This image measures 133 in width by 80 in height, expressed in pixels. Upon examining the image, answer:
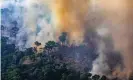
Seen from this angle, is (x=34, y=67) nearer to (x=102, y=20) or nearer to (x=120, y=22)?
(x=102, y=20)

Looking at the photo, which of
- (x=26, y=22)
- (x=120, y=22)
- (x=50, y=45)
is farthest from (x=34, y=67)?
(x=120, y=22)

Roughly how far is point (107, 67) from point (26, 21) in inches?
38.7

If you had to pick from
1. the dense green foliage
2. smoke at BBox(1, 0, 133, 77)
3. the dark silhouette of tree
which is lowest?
the dense green foliage

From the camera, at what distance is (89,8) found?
5469mm

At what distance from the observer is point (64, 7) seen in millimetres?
5488

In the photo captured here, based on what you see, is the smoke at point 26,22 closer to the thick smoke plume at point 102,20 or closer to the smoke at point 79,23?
the smoke at point 79,23

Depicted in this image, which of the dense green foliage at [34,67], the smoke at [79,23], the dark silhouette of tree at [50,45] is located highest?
the smoke at [79,23]

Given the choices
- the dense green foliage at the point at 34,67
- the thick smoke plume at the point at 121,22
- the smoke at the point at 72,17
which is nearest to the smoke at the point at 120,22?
the thick smoke plume at the point at 121,22

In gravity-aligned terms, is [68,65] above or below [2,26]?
below

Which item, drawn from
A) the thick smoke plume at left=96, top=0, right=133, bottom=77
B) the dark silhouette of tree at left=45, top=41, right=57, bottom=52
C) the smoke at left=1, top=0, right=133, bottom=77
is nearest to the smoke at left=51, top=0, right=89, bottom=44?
the smoke at left=1, top=0, right=133, bottom=77

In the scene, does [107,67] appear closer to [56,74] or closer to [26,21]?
[56,74]

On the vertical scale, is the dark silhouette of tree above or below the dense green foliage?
above

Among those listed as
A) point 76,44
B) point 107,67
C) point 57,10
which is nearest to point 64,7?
point 57,10

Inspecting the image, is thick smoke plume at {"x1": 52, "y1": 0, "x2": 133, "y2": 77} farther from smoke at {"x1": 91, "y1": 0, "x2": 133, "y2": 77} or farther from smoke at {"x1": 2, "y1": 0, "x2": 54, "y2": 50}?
smoke at {"x1": 2, "y1": 0, "x2": 54, "y2": 50}
